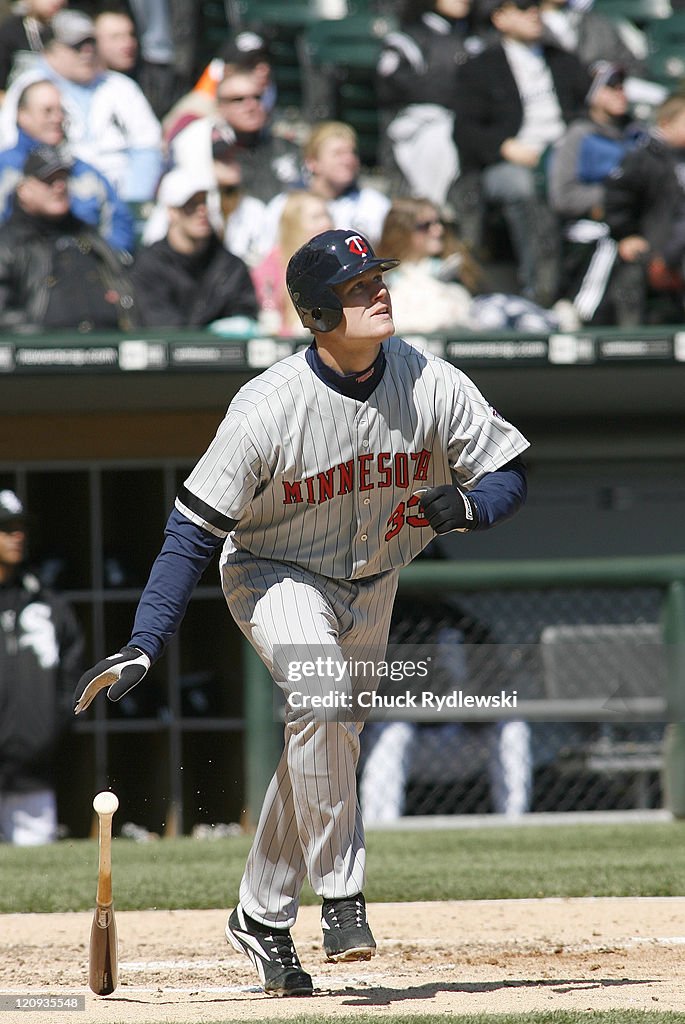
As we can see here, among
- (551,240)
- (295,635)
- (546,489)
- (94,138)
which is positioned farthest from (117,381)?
(295,635)

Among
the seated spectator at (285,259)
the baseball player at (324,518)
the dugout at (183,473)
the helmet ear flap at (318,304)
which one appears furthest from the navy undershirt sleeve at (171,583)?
the seated spectator at (285,259)

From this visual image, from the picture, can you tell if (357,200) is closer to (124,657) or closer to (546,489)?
(546,489)

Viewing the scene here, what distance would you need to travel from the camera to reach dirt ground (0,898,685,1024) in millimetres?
Answer: 2707

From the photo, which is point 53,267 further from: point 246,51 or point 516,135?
point 516,135

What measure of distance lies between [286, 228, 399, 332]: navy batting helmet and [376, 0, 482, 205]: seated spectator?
479cm

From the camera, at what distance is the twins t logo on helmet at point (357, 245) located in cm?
292

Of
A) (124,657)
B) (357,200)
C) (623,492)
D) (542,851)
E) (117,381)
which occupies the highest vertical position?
(357,200)

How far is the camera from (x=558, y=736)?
6.04m

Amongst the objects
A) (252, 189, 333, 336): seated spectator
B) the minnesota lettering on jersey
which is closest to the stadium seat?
(252, 189, 333, 336): seated spectator

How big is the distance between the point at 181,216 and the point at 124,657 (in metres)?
4.44

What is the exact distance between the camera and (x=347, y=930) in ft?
9.07

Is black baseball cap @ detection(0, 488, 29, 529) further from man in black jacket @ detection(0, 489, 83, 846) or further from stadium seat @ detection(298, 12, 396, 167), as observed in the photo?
stadium seat @ detection(298, 12, 396, 167)

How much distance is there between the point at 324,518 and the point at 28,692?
3.39 meters

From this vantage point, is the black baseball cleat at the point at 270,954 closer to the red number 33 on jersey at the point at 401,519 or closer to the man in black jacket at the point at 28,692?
the red number 33 on jersey at the point at 401,519
